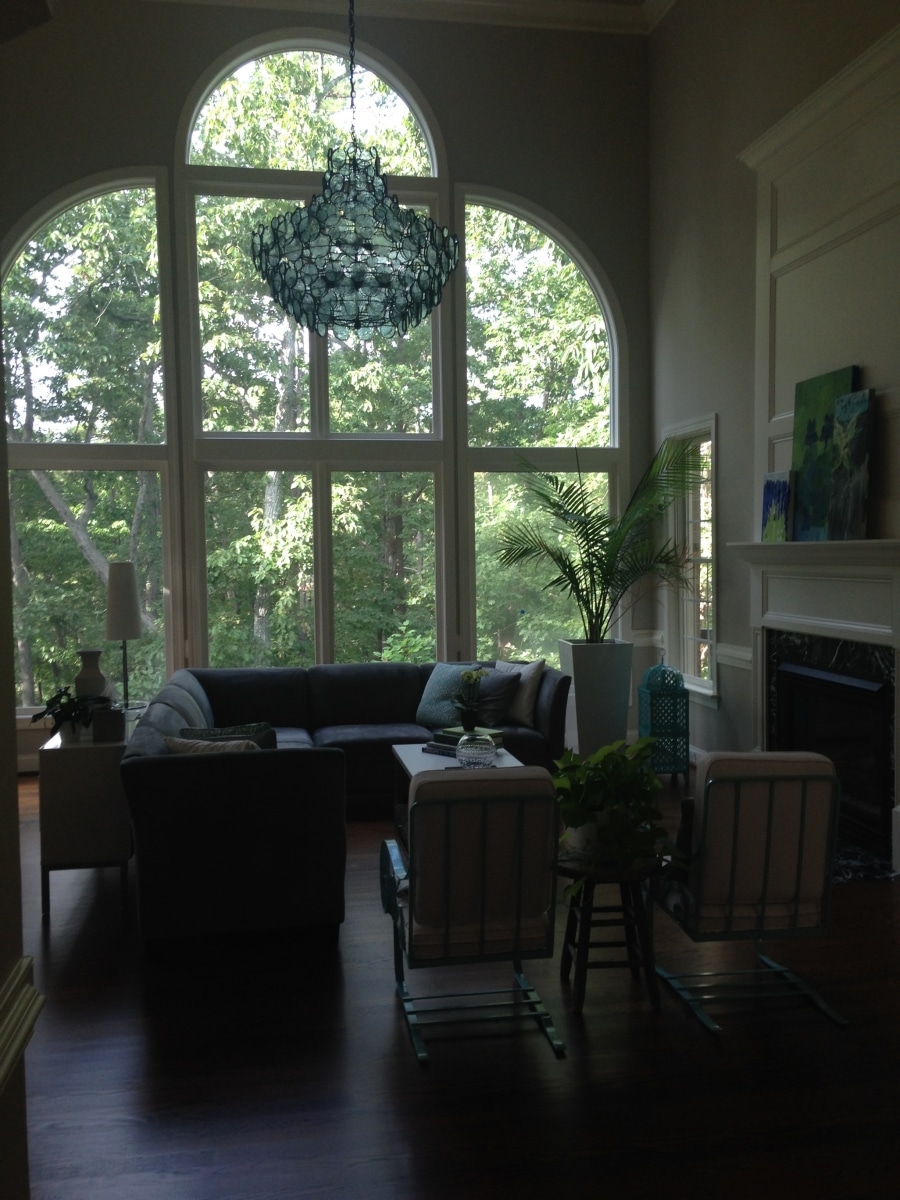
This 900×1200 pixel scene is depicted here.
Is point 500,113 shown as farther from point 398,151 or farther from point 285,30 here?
point 285,30

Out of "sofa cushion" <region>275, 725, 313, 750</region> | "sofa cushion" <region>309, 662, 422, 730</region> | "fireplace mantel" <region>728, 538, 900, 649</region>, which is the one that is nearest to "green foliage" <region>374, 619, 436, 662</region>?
"sofa cushion" <region>309, 662, 422, 730</region>

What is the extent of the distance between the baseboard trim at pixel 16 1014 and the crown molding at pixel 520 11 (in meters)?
7.56

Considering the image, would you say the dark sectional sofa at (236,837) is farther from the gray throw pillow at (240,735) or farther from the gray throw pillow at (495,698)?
the gray throw pillow at (495,698)

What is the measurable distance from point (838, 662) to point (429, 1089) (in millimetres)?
3453

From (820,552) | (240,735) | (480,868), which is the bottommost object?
(480,868)

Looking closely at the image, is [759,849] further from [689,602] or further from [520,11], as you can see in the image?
[520,11]

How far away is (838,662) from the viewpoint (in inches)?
213

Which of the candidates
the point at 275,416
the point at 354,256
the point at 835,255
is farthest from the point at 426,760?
the point at 835,255

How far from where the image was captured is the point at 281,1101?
2.88 metres

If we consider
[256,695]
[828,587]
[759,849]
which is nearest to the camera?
[759,849]

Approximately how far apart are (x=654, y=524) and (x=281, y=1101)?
578 centimetres

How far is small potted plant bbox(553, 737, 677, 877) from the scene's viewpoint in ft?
10.8

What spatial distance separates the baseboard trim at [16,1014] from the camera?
1.46 m

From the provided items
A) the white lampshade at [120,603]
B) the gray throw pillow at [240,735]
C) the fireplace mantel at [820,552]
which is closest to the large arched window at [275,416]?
the white lampshade at [120,603]
